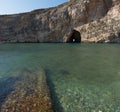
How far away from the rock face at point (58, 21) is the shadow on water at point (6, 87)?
43.1 m

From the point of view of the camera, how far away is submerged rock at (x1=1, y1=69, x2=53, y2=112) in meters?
9.32

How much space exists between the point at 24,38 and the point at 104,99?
217 feet

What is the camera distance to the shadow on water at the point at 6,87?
1092 centimetres

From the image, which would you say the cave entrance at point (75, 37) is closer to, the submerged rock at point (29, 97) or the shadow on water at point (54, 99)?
the submerged rock at point (29, 97)

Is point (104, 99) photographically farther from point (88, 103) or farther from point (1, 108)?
point (1, 108)

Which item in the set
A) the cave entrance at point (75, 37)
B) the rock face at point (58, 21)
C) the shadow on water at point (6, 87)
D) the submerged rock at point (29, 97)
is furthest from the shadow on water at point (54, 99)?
the cave entrance at point (75, 37)

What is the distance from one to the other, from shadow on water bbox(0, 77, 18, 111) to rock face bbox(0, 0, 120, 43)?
142 feet

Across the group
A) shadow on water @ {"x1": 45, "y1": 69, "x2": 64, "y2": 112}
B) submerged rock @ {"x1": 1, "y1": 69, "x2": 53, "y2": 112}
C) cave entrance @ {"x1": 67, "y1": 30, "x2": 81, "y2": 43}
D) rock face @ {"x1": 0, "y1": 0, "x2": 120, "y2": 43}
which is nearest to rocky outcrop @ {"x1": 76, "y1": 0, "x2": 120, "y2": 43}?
rock face @ {"x1": 0, "y1": 0, "x2": 120, "y2": 43}

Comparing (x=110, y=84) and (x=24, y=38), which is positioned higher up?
(x=110, y=84)

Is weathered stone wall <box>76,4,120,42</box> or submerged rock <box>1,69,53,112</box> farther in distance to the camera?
weathered stone wall <box>76,4,120,42</box>

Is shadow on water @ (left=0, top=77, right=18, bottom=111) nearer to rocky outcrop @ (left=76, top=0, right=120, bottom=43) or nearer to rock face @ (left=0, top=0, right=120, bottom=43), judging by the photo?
rocky outcrop @ (left=76, top=0, right=120, bottom=43)

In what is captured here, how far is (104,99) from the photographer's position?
410 inches

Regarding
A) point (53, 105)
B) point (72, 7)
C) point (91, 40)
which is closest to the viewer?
point (53, 105)

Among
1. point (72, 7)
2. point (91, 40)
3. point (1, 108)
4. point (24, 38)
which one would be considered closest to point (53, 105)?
point (1, 108)
